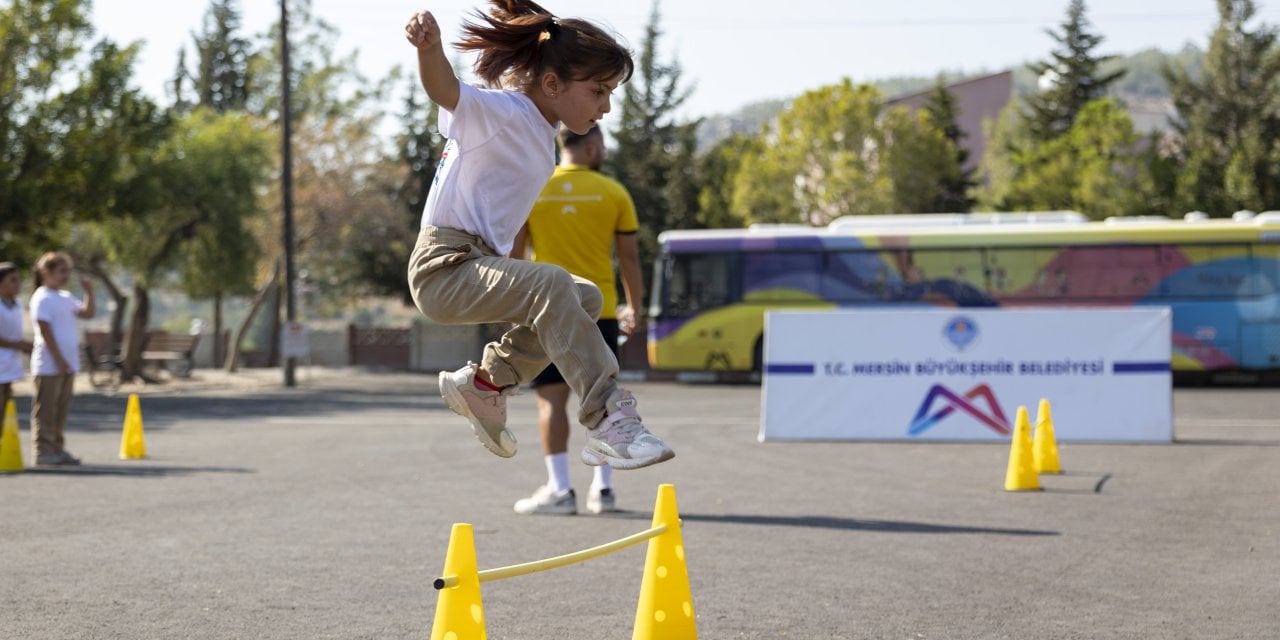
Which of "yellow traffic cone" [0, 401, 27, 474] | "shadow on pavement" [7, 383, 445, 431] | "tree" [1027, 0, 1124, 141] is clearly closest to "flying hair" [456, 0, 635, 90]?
"yellow traffic cone" [0, 401, 27, 474]

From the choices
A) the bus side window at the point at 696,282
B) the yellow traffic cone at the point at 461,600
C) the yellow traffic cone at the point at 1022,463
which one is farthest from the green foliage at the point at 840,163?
the yellow traffic cone at the point at 461,600

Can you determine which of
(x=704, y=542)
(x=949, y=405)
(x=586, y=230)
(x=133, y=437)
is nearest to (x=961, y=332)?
(x=949, y=405)

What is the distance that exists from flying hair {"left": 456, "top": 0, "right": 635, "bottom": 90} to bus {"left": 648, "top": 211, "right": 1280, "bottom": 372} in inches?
955

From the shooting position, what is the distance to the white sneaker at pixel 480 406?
5.07 m

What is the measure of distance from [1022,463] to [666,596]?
5.96 m

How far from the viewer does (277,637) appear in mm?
5375

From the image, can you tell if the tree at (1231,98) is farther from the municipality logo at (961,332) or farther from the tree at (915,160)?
the municipality logo at (961,332)

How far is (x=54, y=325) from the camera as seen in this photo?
1235 centimetres

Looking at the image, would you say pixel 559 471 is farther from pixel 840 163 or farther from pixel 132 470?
pixel 840 163

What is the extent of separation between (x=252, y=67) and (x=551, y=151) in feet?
171

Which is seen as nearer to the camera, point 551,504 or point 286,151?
point 551,504

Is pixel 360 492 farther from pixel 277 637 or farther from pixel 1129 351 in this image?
pixel 1129 351

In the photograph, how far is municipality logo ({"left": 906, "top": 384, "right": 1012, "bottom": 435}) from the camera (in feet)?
47.3

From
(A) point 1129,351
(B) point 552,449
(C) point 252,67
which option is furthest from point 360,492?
(C) point 252,67
